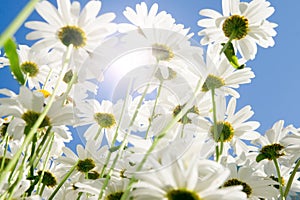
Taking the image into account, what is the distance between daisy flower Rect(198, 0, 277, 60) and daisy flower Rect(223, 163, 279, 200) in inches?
11.7

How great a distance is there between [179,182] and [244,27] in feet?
2.15

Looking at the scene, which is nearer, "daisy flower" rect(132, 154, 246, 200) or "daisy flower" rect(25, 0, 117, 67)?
"daisy flower" rect(132, 154, 246, 200)

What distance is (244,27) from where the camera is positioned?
1087 millimetres

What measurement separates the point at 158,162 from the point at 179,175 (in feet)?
0.11

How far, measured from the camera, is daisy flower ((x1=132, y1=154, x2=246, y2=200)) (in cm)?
50

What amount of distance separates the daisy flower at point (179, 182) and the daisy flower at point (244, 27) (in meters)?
0.58

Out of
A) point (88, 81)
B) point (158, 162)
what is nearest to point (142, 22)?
point (88, 81)

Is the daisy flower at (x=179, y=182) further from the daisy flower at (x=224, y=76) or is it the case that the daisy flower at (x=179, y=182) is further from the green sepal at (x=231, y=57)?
the daisy flower at (x=224, y=76)

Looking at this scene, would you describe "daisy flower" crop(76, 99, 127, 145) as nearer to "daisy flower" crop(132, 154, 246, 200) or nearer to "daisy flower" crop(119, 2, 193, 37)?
"daisy flower" crop(119, 2, 193, 37)

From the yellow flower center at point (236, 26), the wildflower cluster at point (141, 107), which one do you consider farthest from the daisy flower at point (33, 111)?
the yellow flower center at point (236, 26)

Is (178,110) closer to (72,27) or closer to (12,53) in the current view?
(72,27)

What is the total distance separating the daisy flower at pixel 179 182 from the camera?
50 cm

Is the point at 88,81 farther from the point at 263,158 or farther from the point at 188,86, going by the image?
the point at 263,158

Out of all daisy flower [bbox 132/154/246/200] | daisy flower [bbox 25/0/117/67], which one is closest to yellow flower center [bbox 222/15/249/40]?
daisy flower [bbox 25/0/117/67]
